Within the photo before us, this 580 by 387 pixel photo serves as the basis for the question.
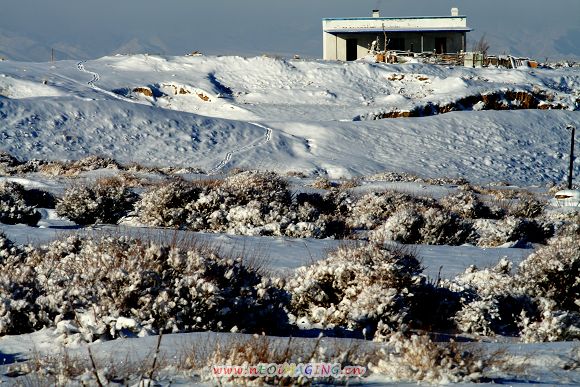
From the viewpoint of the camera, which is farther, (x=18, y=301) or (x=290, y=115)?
(x=290, y=115)

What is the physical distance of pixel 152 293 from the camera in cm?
604

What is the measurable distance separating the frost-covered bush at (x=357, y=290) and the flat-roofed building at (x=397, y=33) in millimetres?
53155

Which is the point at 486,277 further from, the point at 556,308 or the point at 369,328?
the point at 369,328

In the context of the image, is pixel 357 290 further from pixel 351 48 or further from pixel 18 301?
pixel 351 48

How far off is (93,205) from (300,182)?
10.3m

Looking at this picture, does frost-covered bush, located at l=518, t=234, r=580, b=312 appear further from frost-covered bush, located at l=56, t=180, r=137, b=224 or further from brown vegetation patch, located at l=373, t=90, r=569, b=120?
brown vegetation patch, located at l=373, t=90, r=569, b=120

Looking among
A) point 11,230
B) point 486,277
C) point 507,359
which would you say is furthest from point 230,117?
point 507,359

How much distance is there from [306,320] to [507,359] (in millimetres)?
2504

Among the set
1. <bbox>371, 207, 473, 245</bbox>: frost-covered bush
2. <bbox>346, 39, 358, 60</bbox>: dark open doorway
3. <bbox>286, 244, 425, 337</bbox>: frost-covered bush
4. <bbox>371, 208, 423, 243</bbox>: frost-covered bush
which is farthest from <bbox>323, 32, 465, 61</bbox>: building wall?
<bbox>286, 244, 425, 337</bbox>: frost-covered bush

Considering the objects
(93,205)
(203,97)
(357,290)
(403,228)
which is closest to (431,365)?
(357,290)

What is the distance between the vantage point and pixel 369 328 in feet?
21.6

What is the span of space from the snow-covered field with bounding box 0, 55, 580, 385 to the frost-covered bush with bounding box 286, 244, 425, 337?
4 centimetres

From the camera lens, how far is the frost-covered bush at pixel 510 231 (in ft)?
41.5

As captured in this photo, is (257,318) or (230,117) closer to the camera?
(257,318)
